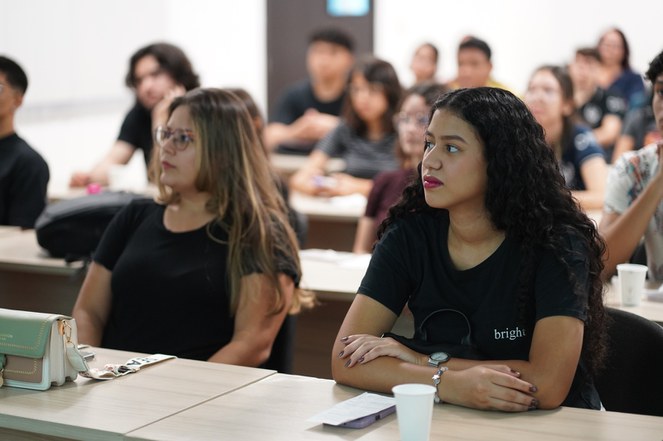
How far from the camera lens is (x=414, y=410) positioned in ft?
5.48

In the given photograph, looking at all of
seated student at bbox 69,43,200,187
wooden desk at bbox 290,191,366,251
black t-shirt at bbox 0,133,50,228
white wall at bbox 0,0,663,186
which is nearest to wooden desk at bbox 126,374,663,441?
black t-shirt at bbox 0,133,50,228

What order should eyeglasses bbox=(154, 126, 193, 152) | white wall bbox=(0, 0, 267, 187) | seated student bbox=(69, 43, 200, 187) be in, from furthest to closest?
white wall bbox=(0, 0, 267, 187) → seated student bbox=(69, 43, 200, 187) → eyeglasses bbox=(154, 126, 193, 152)

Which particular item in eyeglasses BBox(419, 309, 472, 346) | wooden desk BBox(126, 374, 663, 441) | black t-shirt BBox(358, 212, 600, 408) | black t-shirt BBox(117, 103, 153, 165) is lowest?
wooden desk BBox(126, 374, 663, 441)

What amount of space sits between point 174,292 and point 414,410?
3.89ft

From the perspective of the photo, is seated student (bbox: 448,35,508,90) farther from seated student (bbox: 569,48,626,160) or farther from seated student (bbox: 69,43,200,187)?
seated student (bbox: 569,48,626,160)

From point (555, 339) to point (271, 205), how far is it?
1072 millimetres

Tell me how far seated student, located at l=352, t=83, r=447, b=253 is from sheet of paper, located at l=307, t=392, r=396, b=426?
6.78 ft

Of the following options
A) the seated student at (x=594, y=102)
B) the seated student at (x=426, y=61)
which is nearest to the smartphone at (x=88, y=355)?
the seated student at (x=426, y=61)

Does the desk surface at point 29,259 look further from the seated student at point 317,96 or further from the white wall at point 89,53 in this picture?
the seated student at point 317,96

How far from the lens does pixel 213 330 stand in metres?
2.73

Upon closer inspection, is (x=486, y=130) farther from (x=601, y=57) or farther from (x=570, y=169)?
(x=601, y=57)

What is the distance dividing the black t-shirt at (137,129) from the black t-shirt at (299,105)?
1.96 m

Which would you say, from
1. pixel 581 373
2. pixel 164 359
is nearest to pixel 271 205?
pixel 164 359

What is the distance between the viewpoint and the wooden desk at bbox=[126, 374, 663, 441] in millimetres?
1776
